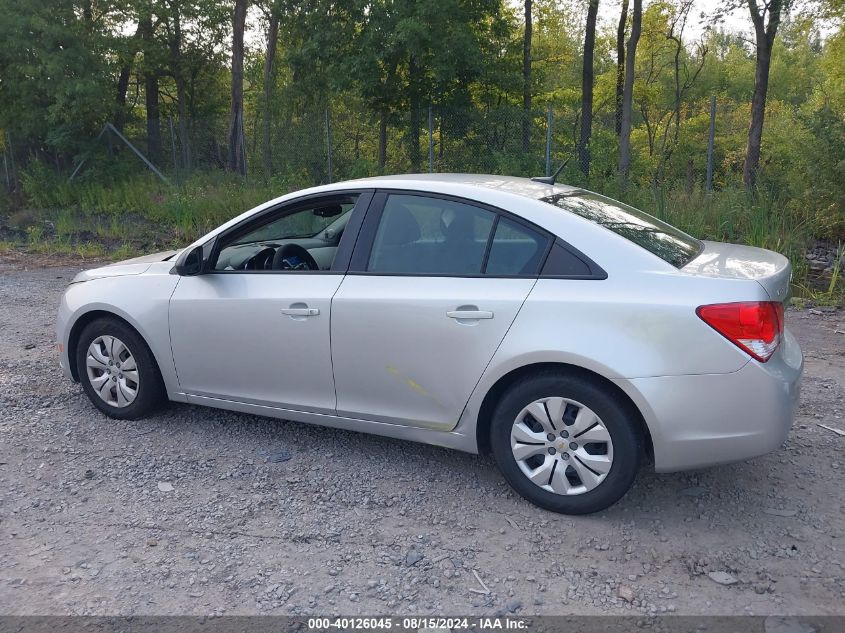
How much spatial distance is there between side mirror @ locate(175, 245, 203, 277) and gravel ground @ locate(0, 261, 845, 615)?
3.46ft

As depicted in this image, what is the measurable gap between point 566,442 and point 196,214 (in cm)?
1261

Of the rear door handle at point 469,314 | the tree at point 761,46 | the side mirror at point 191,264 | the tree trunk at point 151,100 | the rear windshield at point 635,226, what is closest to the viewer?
the rear door handle at point 469,314

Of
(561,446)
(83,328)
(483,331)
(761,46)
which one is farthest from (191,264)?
(761,46)

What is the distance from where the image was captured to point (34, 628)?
288 cm

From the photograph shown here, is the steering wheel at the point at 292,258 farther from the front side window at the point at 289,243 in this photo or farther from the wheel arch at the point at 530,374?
the wheel arch at the point at 530,374

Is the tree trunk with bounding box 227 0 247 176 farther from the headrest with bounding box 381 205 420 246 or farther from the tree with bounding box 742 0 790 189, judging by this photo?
the headrest with bounding box 381 205 420 246

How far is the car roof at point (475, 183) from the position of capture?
4.09m

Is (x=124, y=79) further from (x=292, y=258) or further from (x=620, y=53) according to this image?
(x=292, y=258)

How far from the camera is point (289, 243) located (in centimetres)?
478

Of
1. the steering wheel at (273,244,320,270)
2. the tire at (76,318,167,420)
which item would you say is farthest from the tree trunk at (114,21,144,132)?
the steering wheel at (273,244,320,270)

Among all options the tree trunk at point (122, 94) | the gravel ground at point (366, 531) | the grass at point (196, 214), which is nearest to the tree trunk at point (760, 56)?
the grass at point (196, 214)

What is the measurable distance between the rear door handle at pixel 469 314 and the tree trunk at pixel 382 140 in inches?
494

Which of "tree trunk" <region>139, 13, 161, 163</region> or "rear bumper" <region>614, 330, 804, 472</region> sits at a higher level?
"tree trunk" <region>139, 13, 161, 163</region>

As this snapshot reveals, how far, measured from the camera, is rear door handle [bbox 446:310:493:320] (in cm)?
369
